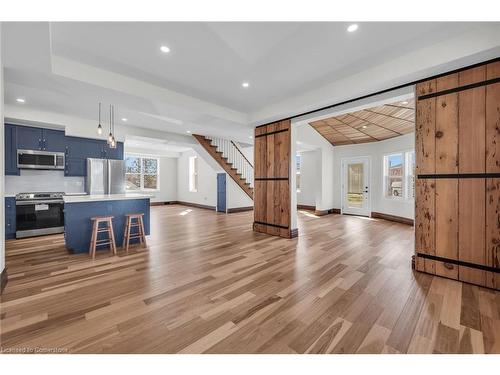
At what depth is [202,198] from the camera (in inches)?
398

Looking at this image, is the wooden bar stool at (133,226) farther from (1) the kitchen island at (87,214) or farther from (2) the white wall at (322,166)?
(2) the white wall at (322,166)

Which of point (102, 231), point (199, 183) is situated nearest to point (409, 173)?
point (102, 231)

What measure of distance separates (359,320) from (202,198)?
8.81 metres

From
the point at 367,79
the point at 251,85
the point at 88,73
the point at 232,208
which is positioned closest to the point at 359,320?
the point at 367,79

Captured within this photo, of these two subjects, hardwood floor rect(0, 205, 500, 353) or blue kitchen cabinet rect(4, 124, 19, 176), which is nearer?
hardwood floor rect(0, 205, 500, 353)

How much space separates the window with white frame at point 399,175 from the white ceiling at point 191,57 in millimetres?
4600

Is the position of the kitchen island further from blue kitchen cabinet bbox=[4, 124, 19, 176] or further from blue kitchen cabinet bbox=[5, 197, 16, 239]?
blue kitchen cabinet bbox=[4, 124, 19, 176]

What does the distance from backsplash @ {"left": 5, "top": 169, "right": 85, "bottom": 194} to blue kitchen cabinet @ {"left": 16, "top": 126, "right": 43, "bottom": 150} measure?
0.60 meters

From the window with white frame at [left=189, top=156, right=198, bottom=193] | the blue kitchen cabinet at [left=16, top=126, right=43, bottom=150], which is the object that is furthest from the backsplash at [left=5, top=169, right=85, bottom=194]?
the window with white frame at [left=189, top=156, right=198, bottom=193]

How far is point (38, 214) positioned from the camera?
4805mm

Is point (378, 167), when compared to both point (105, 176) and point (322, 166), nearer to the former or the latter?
point (322, 166)

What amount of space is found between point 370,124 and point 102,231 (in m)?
6.82

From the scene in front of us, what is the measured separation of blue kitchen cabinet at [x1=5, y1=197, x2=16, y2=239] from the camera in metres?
4.55

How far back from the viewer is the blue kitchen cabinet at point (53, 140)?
5.20m
